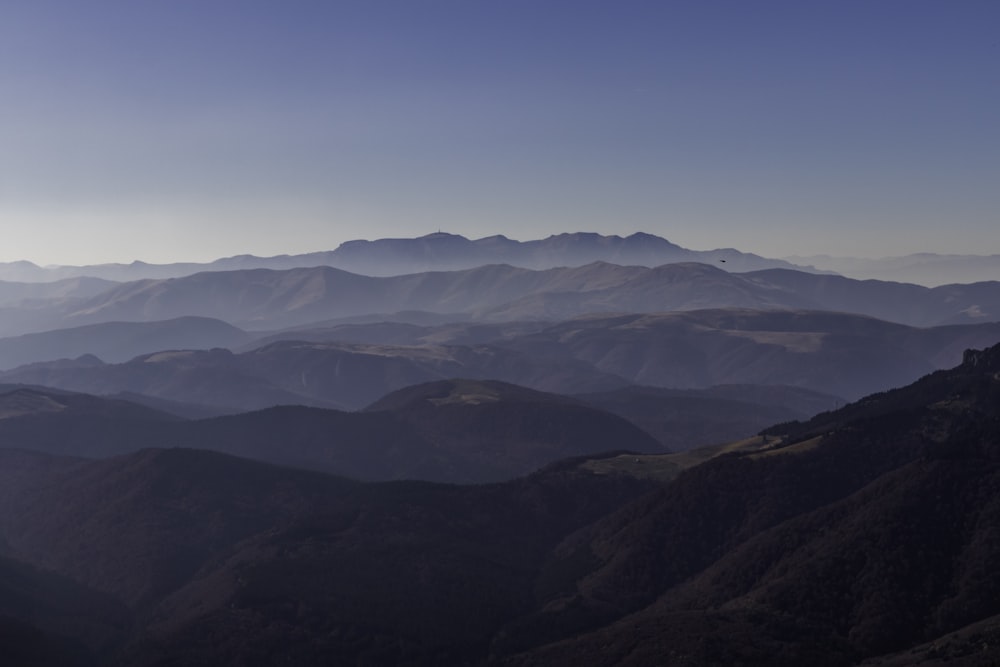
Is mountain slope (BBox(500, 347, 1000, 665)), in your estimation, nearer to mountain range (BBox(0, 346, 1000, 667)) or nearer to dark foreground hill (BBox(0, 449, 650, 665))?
mountain range (BBox(0, 346, 1000, 667))

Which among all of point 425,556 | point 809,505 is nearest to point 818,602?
point 809,505

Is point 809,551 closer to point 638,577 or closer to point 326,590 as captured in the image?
point 638,577

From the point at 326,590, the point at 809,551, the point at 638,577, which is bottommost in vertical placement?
the point at 326,590

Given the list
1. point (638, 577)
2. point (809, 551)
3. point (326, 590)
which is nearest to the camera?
point (809, 551)

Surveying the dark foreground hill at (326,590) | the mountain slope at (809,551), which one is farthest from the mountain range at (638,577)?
the dark foreground hill at (326,590)

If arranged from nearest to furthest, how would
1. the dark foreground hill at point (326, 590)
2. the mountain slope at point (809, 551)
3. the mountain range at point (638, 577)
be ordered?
the mountain slope at point (809, 551)
the mountain range at point (638, 577)
the dark foreground hill at point (326, 590)

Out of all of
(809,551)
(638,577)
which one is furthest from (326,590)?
(809,551)

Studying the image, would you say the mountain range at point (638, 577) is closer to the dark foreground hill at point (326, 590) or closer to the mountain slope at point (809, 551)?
the mountain slope at point (809, 551)

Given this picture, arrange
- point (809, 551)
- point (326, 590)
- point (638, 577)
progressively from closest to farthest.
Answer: point (809, 551) < point (638, 577) < point (326, 590)

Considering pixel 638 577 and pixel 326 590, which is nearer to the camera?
pixel 638 577

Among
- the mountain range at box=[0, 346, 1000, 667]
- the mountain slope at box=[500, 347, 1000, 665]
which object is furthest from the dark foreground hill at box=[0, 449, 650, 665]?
the mountain slope at box=[500, 347, 1000, 665]

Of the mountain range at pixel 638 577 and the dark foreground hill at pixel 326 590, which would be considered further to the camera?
the dark foreground hill at pixel 326 590
